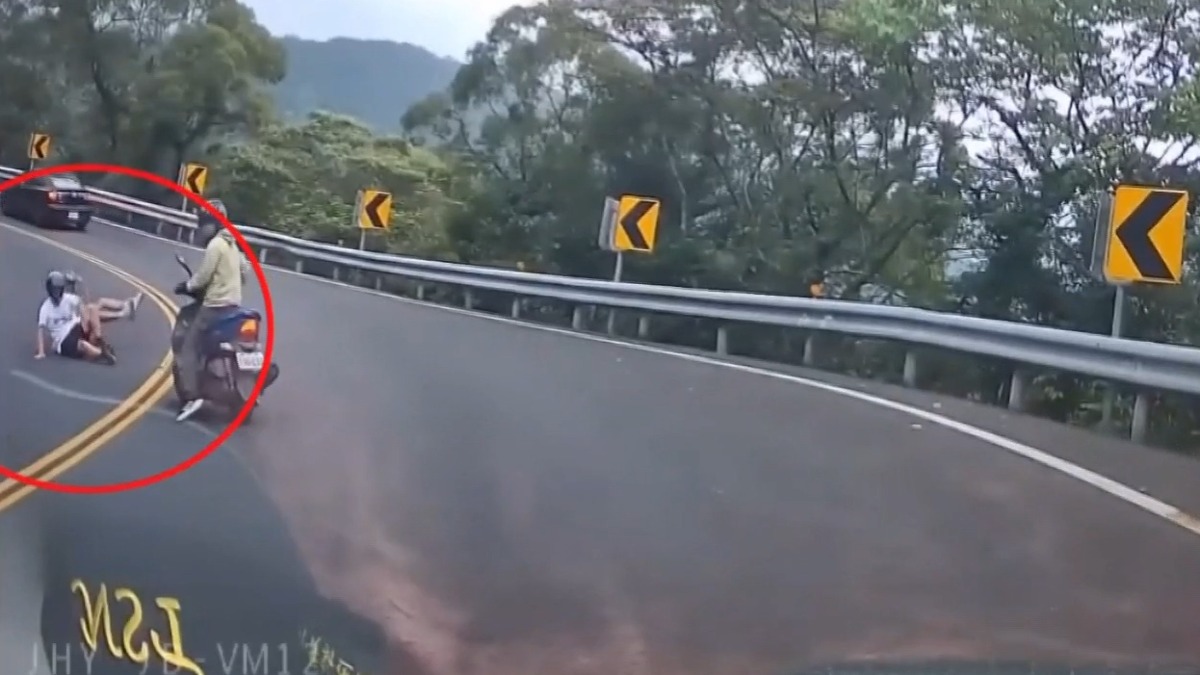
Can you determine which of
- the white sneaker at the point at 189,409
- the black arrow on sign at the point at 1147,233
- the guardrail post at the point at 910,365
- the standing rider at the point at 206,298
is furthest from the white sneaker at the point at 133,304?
the black arrow on sign at the point at 1147,233

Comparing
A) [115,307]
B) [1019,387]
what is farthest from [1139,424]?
[115,307]

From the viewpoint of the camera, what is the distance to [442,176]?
3.42 metres

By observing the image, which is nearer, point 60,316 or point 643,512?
point 643,512

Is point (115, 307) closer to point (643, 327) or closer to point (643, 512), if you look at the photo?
point (643, 327)

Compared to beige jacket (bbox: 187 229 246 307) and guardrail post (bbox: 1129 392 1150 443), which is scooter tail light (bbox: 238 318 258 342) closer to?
beige jacket (bbox: 187 229 246 307)

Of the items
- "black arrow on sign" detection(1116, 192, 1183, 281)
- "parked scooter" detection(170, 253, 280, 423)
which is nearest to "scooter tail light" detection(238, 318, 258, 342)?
"parked scooter" detection(170, 253, 280, 423)

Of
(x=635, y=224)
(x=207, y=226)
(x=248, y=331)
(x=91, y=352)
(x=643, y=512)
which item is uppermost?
(x=635, y=224)

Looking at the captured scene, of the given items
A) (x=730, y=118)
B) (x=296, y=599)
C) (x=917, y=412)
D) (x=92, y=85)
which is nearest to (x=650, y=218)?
(x=730, y=118)

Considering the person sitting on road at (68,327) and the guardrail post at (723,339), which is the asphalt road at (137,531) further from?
the guardrail post at (723,339)

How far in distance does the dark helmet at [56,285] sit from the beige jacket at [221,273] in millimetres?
355

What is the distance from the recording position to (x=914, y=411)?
3.21 meters

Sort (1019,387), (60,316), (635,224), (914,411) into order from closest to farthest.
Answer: (1019,387)
(914,411)
(635,224)
(60,316)

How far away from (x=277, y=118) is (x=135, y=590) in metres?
1.25

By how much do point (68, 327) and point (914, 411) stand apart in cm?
214
